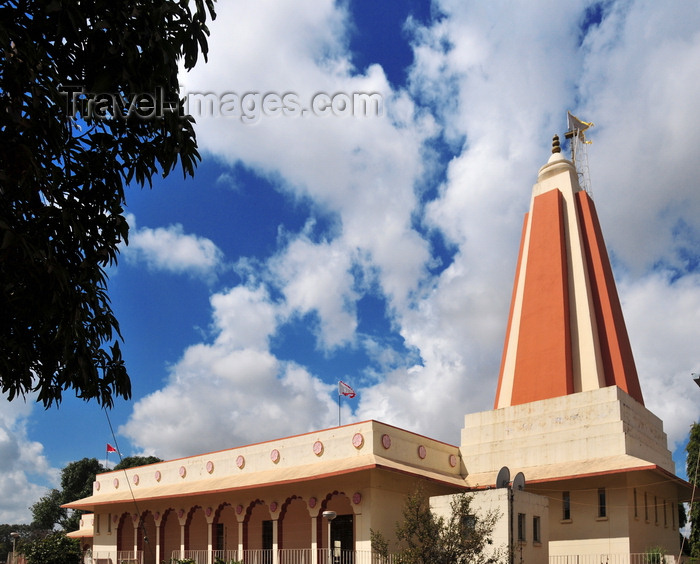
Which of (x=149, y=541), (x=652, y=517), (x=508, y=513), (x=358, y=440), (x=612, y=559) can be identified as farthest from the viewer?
(x=149, y=541)

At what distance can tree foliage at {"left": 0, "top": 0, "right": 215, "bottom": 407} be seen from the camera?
7824 mm

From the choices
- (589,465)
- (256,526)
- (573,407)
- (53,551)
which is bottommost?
(53,551)

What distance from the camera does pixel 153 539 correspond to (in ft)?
115

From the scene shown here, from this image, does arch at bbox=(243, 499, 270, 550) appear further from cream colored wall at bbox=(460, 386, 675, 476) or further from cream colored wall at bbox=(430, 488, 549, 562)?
cream colored wall at bbox=(430, 488, 549, 562)

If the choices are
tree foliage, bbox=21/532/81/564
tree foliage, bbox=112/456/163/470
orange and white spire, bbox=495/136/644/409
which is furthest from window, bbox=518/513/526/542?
tree foliage, bbox=112/456/163/470

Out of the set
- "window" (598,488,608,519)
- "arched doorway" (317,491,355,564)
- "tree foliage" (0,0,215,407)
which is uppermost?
"tree foliage" (0,0,215,407)

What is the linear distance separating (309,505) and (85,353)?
17425 millimetres

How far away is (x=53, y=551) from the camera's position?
121 feet

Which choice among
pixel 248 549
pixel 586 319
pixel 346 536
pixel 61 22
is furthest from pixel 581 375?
pixel 61 22

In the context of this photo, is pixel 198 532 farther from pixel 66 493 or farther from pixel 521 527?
pixel 66 493

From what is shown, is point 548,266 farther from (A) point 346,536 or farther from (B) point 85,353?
(B) point 85,353

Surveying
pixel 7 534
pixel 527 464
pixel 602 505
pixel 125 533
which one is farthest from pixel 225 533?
pixel 7 534

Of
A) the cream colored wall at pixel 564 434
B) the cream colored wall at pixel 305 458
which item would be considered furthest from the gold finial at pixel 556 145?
the cream colored wall at pixel 305 458

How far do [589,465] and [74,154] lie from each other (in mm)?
19436
